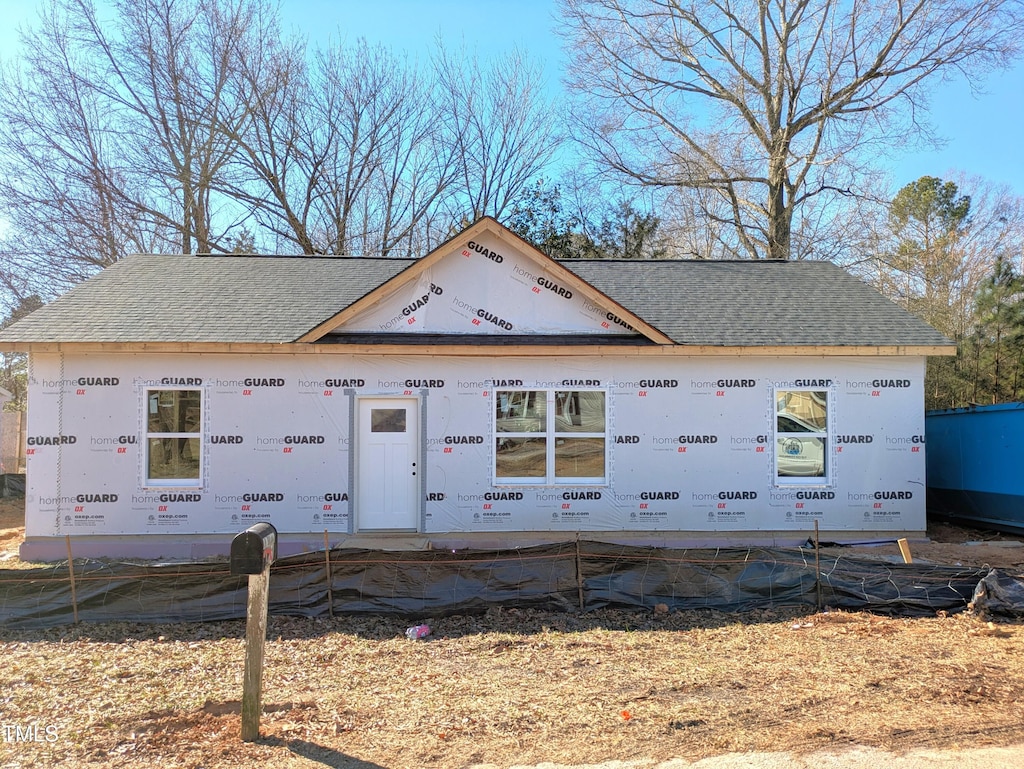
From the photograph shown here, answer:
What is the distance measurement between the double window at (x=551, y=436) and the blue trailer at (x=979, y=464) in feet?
22.5

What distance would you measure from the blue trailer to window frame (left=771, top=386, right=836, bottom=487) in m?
3.13

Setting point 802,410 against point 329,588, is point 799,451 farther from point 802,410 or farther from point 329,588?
point 329,588

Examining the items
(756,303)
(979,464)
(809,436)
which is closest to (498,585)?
(809,436)

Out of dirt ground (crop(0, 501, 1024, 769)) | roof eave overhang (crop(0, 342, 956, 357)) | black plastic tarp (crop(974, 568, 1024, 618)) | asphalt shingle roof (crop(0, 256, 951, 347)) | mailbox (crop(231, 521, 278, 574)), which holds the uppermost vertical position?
asphalt shingle roof (crop(0, 256, 951, 347))

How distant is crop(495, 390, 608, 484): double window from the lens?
11500 mm

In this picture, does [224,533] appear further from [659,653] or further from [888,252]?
[888,252]

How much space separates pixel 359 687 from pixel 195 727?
1190mm


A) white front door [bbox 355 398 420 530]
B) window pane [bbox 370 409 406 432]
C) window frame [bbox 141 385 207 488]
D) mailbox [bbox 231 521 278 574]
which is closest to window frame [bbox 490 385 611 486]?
white front door [bbox 355 398 420 530]

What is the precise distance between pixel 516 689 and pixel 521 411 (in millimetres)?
6497

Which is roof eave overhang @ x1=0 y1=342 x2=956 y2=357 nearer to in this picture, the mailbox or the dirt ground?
the dirt ground

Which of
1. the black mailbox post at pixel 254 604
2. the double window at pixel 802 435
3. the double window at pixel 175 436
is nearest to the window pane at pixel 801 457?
the double window at pixel 802 435

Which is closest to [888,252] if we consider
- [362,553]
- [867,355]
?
[867,355]

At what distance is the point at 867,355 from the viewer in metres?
11.4

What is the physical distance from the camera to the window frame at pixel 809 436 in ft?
37.9
